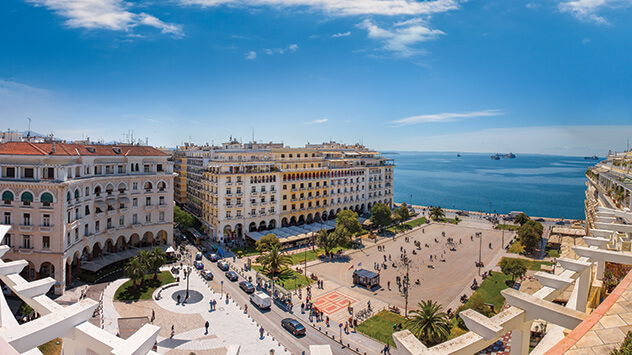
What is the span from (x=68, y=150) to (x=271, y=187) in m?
33.1

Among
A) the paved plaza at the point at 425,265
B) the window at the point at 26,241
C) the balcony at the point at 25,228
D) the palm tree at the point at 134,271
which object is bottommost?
the paved plaza at the point at 425,265

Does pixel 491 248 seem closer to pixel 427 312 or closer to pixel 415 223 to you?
pixel 415 223

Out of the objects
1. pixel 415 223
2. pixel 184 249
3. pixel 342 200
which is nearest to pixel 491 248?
pixel 415 223

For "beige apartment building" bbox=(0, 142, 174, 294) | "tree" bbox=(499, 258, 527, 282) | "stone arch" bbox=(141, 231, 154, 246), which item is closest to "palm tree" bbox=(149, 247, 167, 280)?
"beige apartment building" bbox=(0, 142, 174, 294)

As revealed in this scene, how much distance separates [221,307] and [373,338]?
15.8m

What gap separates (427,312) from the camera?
29.0 m

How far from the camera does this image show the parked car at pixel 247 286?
4138 cm

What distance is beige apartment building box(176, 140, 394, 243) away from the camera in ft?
203

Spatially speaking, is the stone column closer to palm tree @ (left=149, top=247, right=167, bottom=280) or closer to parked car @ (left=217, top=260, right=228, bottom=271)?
palm tree @ (left=149, top=247, right=167, bottom=280)

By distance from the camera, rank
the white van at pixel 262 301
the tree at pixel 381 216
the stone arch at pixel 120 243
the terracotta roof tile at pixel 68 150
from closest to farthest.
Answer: the white van at pixel 262 301 < the terracotta roof tile at pixel 68 150 < the stone arch at pixel 120 243 < the tree at pixel 381 216

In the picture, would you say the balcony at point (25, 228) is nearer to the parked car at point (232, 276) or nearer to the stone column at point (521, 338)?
the parked car at point (232, 276)

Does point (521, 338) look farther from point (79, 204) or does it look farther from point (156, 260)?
point (79, 204)

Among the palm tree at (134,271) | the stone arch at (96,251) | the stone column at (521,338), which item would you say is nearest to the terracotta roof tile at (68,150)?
the stone arch at (96,251)

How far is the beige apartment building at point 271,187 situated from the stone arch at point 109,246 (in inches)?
635
